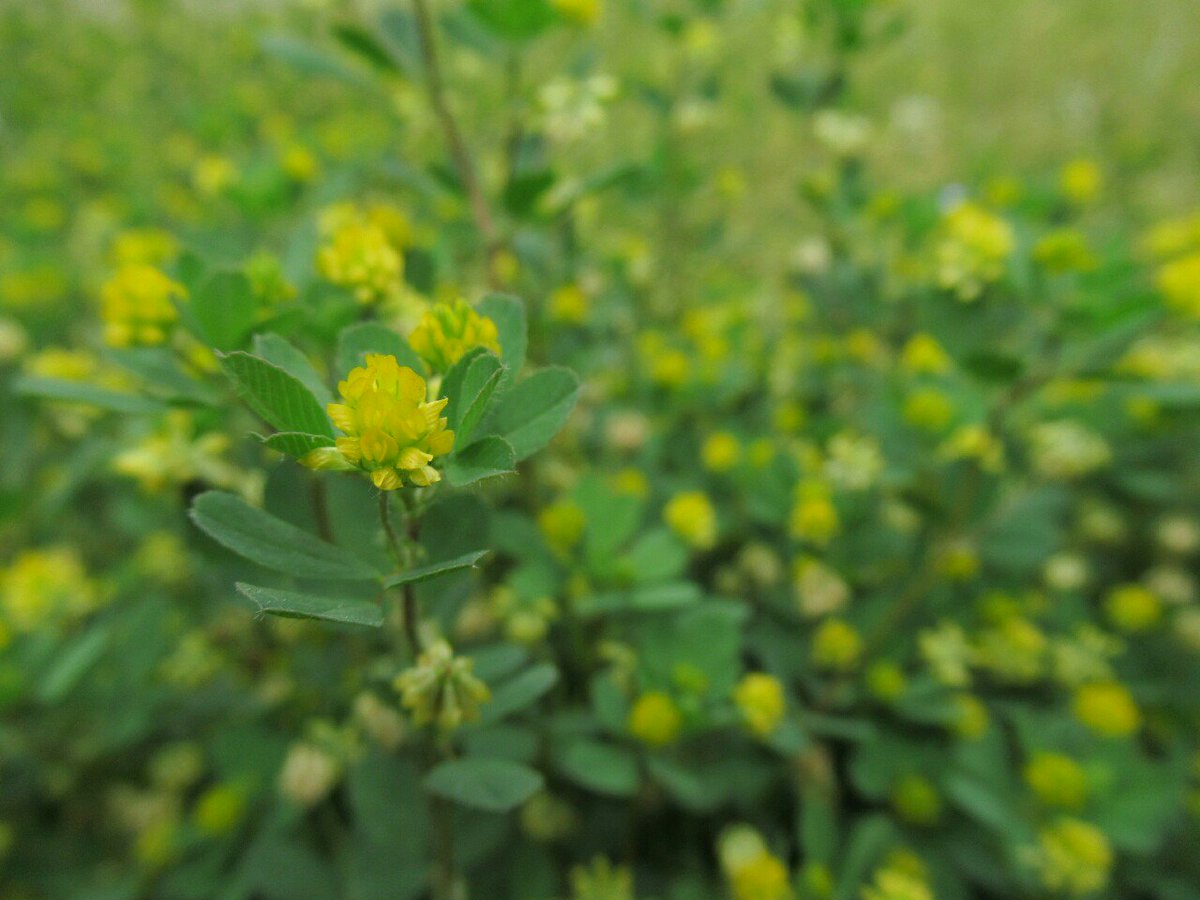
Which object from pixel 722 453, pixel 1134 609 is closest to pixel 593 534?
pixel 722 453

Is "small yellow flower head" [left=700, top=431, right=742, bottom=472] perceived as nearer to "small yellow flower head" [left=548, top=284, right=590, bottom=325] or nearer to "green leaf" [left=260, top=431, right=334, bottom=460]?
"small yellow flower head" [left=548, top=284, right=590, bottom=325]

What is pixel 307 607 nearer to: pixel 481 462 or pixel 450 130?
pixel 481 462

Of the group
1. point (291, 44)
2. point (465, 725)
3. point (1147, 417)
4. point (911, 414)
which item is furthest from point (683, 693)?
point (1147, 417)

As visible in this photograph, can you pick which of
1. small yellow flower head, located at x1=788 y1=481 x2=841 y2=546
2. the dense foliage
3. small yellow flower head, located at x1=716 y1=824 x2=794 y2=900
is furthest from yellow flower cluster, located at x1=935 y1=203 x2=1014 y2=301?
small yellow flower head, located at x1=716 y1=824 x2=794 y2=900

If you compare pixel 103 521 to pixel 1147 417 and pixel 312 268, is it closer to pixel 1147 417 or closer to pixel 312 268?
pixel 312 268

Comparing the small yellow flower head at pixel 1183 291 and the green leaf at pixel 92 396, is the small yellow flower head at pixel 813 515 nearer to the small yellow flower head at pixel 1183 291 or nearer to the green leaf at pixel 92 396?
the small yellow flower head at pixel 1183 291
